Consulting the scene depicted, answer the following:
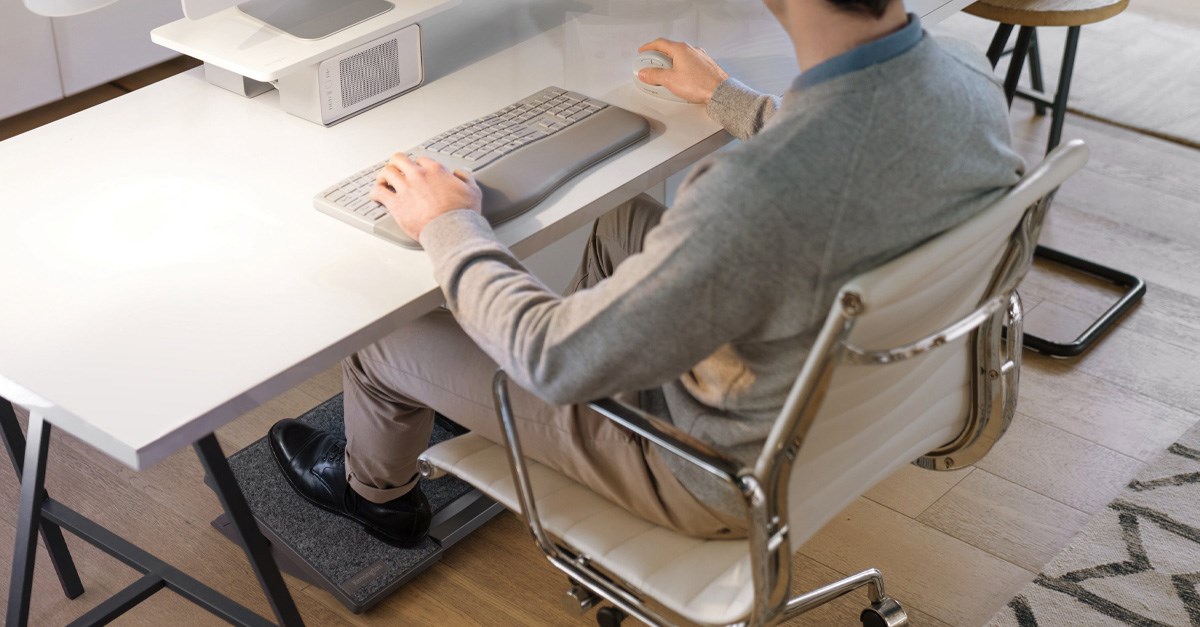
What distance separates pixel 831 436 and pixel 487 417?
0.46m

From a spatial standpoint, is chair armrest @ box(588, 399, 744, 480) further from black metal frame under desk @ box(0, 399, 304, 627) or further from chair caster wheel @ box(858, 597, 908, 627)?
chair caster wheel @ box(858, 597, 908, 627)

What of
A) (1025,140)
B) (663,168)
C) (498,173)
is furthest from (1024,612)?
(1025,140)

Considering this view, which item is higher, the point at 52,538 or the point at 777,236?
the point at 777,236

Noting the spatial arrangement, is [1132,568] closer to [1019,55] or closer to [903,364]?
[903,364]

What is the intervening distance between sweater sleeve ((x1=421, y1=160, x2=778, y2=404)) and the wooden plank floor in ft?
2.59

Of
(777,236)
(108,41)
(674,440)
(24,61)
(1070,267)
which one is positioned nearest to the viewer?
(777,236)

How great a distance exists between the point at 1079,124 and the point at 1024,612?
6.75 feet

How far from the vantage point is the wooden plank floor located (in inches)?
76.4

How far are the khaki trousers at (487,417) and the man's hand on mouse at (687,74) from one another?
172mm

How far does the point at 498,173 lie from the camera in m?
1.55

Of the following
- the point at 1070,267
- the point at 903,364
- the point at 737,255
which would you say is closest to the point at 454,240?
the point at 737,255

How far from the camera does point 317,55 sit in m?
1.70

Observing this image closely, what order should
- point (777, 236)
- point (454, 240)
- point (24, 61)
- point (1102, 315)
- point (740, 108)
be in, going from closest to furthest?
point (777, 236)
point (454, 240)
point (740, 108)
point (1102, 315)
point (24, 61)

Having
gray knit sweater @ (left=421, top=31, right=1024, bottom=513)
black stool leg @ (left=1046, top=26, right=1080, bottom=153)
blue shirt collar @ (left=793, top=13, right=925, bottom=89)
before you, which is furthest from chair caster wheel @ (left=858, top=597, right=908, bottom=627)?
black stool leg @ (left=1046, top=26, right=1080, bottom=153)
